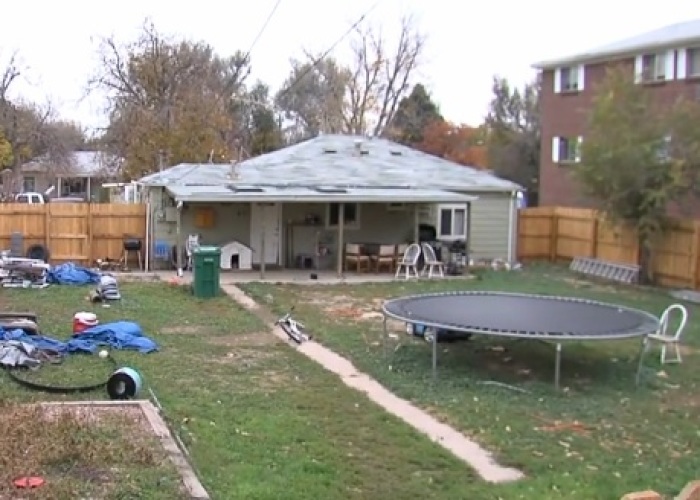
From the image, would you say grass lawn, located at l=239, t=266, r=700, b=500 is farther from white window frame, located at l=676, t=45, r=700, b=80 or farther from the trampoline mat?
white window frame, located at l=676, t=45, r=700, b=80

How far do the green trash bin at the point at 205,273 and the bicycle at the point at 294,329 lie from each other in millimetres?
3313

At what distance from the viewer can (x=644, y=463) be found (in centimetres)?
784

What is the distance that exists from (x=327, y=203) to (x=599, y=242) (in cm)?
722

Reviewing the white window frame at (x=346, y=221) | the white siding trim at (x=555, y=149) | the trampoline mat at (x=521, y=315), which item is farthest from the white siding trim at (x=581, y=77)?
the trampoline mat at (x=521, y=315)

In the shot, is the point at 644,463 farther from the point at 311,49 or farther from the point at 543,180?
the point at 311,49

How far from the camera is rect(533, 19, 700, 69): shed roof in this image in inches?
1060

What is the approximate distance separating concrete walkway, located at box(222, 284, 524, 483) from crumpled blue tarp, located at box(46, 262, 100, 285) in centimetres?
677

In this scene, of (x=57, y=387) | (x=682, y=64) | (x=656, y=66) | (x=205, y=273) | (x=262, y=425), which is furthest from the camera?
(x=656, y=66)

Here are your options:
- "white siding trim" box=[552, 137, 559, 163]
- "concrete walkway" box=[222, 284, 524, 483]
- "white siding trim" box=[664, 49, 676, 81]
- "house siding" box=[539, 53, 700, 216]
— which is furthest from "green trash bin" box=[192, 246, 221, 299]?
"white siding trim" box=[552, 137, 559, 163]

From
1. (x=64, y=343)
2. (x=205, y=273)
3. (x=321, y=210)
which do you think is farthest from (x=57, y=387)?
(x=321, y=210)

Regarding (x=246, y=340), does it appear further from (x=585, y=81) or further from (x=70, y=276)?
(x=585, y=81)

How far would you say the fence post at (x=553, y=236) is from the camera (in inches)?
1029

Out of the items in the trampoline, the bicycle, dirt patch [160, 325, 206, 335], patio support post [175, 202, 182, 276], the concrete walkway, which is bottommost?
the concrete walkway

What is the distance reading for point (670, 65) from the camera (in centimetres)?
2745
